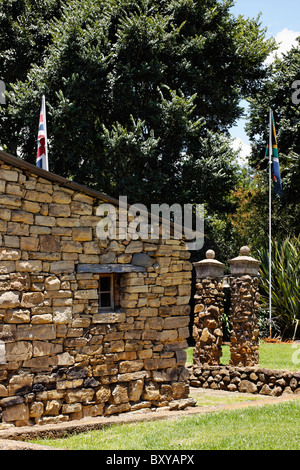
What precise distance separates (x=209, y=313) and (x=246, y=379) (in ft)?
5.08

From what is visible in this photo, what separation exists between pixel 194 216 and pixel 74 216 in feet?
33.8

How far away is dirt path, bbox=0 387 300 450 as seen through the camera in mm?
7119

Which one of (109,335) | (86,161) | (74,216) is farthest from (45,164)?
(86,161)

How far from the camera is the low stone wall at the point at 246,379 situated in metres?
10.8

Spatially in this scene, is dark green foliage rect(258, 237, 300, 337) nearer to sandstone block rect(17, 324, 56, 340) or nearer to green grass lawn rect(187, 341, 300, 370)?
green grass lawn rect(187, 341, 300, 370)

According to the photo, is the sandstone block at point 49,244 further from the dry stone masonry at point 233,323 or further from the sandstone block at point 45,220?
the dry stone masonry at point 233,323

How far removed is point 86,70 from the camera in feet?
57.9

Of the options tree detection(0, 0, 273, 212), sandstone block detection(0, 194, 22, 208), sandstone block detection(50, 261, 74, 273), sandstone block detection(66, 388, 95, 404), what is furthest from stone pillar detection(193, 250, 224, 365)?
tree detection(0, 0, 273, 212)

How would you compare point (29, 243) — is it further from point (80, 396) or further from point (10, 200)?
point (80, 396)

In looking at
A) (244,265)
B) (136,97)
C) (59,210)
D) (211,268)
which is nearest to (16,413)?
(59,210)

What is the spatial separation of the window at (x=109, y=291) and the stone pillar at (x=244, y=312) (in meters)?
3.50

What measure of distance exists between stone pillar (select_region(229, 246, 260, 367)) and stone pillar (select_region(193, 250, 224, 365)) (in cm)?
32

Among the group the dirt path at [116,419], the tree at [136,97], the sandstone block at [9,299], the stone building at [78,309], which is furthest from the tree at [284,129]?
the sandstone block at [9,299]
